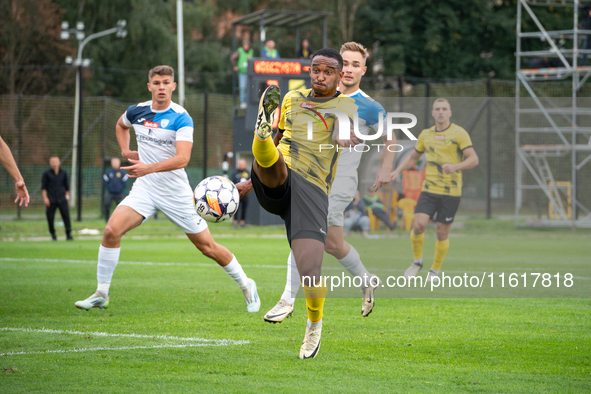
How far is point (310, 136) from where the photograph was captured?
5.31 meters

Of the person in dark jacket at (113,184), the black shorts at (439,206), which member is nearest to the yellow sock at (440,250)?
→ the black shorts at (439,206)

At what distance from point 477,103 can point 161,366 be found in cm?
1782

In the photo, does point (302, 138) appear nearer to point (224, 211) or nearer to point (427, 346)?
point (224, 211)

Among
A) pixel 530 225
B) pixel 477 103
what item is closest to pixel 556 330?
pixel 530 225

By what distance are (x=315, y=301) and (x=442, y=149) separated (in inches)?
180

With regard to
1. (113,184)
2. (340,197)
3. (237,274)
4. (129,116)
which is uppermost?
(129,116)

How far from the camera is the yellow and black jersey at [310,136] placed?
5.14 meters

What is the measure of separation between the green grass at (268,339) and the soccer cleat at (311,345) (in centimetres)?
6

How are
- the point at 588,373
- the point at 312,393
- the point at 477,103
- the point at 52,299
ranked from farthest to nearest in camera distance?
the point at 477,103 → the point at 52,299 → the point at 588,373 → the point at 312,393

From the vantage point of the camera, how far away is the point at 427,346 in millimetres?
5266

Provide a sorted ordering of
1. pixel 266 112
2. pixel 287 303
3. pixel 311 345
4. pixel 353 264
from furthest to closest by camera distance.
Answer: pixel 353 264 < pixel 287 303 < pixel 311 345 < pixel 266 112

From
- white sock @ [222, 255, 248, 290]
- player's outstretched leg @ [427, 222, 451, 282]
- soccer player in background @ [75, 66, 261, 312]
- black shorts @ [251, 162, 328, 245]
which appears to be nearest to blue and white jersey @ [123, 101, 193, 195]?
soccer player in background @ [75, 66, 261, 312]

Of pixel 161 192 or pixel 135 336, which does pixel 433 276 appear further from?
pixel 135 336

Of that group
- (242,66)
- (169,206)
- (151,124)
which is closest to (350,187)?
(169,206)
